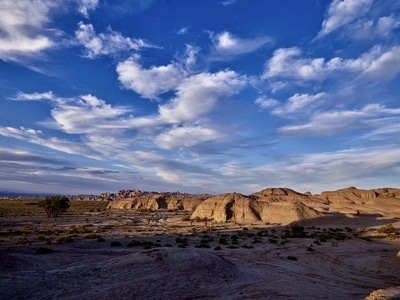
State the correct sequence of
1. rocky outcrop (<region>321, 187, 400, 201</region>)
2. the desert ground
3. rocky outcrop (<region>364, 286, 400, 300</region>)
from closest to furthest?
rocky outcrop (<region>364, 286, 400, 300</region>)
the desert ground
rocky outcrop (<region>321, 187, 400, 201</region>)

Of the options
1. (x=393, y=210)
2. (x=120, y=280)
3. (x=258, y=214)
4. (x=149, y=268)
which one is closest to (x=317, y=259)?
(x=149, y=268)

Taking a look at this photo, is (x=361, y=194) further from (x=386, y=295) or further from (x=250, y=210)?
(x=386, y=295)

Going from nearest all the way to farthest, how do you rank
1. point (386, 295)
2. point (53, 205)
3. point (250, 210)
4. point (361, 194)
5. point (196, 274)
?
point (386, 295)
point (196, 274)
point (250, 210)
point (53, 205)
point (361, 194)

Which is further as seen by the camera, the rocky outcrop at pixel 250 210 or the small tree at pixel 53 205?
the small tree at pixel 53 205

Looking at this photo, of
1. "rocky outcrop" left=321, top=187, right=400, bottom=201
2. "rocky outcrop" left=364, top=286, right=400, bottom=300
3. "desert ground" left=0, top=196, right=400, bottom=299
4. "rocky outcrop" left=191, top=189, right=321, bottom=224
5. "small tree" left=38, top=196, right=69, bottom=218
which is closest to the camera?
"rocky outcrop" left=364, top=286, right=400, bottom=300

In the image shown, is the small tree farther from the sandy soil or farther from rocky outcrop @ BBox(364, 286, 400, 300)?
rocky outcrop @ BBox(364, 286, 400, 300)

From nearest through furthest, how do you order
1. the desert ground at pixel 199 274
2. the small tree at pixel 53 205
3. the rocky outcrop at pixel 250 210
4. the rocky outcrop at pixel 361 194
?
the desert ground at pixel 199 274 < the rocky outcrop at pixel 250 210 < the small tree at pixel 53 205 < the rocky outcrop at pixel 361 194

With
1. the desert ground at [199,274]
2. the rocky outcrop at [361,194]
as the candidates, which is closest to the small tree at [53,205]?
the desert ground at [199,274]

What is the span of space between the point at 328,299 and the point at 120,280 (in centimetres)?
852

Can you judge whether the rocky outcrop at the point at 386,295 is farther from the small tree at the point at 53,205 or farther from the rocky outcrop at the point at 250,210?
the small tree at the point at 53,205

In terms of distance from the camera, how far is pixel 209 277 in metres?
15.7

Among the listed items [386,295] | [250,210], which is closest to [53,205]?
[250,210]

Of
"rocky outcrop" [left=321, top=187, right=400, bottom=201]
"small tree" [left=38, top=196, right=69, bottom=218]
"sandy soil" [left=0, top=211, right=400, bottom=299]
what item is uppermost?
"rocky outcrop" [left=321, top=187, right=400, bottom=201]

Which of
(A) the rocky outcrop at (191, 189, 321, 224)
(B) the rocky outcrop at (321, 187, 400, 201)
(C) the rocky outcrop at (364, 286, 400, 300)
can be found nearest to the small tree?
(A) the rocky outcrop at (191, 189, 321, 224)
